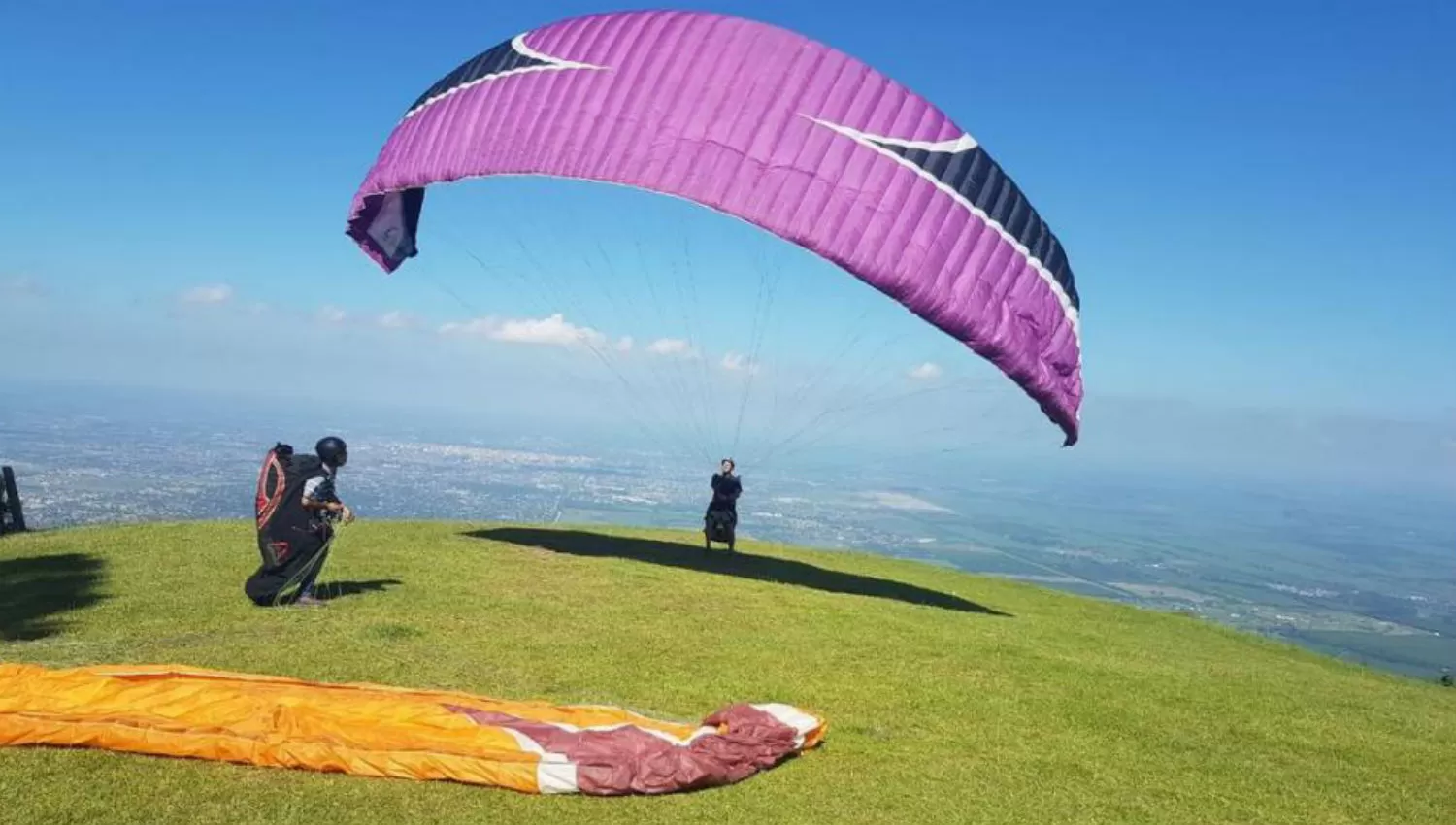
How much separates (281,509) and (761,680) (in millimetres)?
4786

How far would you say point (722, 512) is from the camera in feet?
46.5

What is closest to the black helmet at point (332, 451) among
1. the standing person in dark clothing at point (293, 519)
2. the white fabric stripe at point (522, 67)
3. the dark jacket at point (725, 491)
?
the standing person in dark clothing at point (293, 519)

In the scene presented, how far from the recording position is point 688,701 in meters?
6.90

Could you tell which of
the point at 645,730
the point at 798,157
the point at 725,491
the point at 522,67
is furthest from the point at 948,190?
the point at 645,730

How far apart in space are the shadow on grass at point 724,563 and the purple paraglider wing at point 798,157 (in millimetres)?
3705

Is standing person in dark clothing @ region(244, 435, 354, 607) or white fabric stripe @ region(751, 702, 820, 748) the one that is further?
standing person in dark clothing @ region(244, 435, 354, 607)

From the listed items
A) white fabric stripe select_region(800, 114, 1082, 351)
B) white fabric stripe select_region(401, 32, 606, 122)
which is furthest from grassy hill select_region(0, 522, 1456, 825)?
white fabric stripe select_region(401, 32, 606, 122)

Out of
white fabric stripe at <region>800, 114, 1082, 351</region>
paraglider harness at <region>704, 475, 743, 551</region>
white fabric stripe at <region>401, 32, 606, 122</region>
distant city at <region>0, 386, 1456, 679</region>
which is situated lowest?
distant city at <region>0, 386, 1456, 679</region>

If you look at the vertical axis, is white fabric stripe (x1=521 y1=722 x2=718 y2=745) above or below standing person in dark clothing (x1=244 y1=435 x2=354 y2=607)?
below

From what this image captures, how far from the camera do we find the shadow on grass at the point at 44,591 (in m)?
7.96

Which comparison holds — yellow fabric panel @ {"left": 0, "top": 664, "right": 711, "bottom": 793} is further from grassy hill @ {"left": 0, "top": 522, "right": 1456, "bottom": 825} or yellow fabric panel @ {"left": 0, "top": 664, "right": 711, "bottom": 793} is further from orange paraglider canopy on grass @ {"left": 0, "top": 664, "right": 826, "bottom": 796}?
grassy hill @ {"left": 0, "top": 522, "right": 1456, "bottom": 825}

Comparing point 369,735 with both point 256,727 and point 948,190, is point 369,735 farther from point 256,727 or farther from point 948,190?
point 948,190

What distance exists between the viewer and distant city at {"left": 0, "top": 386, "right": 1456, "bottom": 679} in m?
69.6

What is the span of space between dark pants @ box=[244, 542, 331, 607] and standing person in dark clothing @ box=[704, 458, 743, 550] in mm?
6058
